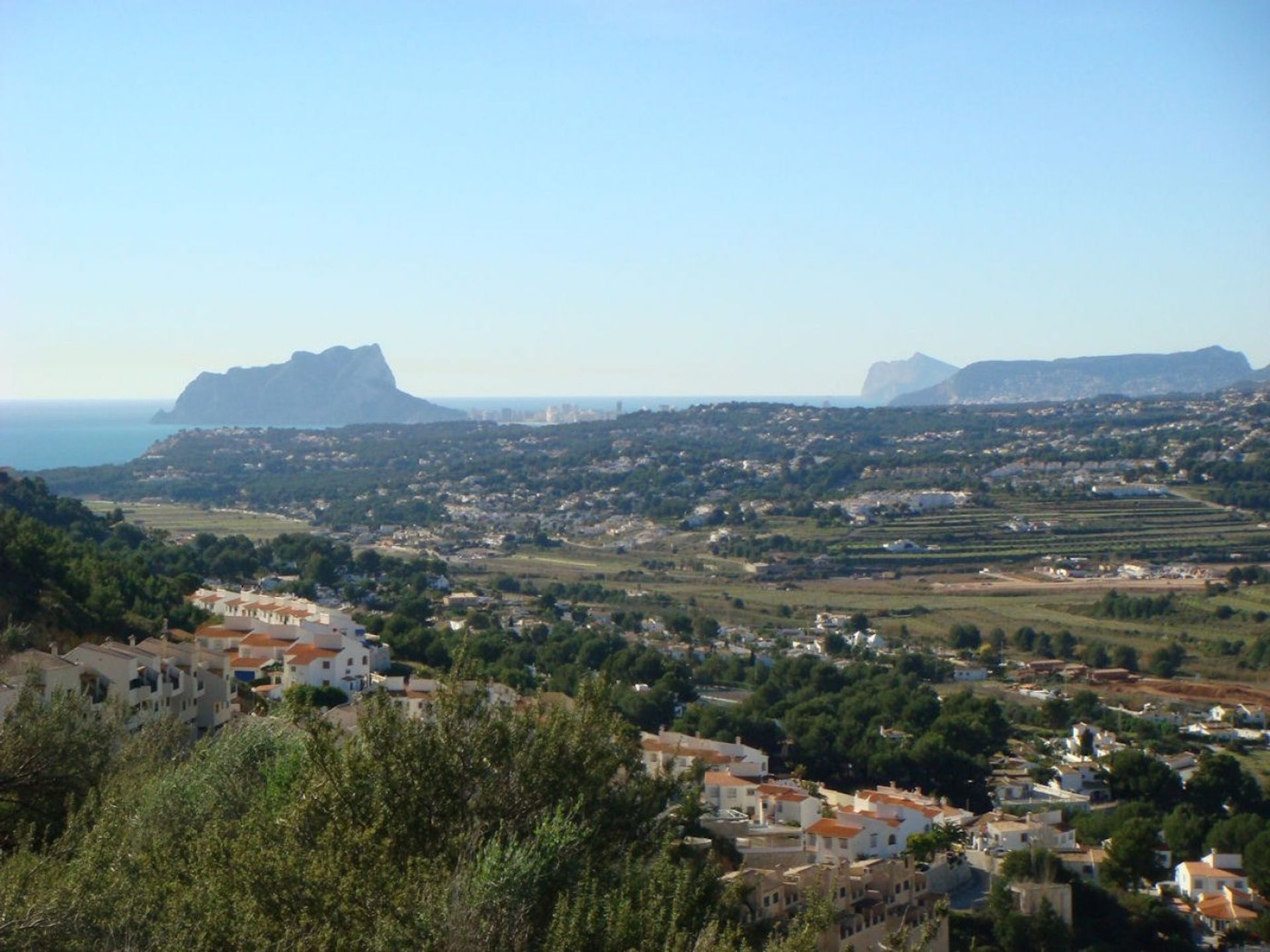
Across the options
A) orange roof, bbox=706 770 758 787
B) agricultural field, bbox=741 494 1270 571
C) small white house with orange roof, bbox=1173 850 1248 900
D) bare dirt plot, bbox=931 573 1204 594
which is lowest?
bare dirt plot, bbox=931 573 1204 594

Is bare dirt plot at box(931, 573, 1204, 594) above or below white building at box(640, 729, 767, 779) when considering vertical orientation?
below

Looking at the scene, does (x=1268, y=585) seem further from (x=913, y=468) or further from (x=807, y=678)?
(x=913, y=468)

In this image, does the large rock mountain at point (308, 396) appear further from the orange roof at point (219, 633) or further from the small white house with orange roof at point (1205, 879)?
the small white house with orange roof at point (1205, 879)

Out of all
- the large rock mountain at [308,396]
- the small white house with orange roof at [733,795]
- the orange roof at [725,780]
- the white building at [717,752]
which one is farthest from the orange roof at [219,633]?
the large rock mountain at [308,396]

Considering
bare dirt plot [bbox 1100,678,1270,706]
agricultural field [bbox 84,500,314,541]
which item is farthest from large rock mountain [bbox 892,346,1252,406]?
bare dirt plot [bbox 1100,678,1270,706]

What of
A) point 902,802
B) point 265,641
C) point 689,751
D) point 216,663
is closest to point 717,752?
point 689,751

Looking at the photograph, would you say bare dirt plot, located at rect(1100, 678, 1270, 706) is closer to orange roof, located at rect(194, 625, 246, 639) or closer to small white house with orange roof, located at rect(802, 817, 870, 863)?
small white house with orange roof, located at rect(802, 817, 870, 863)

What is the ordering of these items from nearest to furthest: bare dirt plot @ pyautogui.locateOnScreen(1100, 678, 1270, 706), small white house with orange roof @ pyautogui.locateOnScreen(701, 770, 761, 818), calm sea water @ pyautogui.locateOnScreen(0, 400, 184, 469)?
1. small white house with orange roof @ pyautogui.locateOnScreen(701, 770, 761, 818)
2. bare dirt plot @ pyautogui.locateOnScreen(1100, 678, 1270, 706)
3. calm sea water @ pyautogui.locateOnScreen(0, 400, 184, 469)
